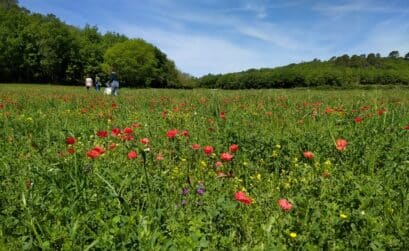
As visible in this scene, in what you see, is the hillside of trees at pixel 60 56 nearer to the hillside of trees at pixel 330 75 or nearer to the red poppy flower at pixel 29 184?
the hillside of trees at pixel 330 75

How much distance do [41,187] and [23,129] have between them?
4.41 metres

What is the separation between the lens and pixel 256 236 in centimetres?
341

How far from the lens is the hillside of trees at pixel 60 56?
7688 cm

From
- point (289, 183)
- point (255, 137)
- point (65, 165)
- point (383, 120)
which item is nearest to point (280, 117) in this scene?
point (383, 120)

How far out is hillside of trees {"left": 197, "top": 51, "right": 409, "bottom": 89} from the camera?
115 meters

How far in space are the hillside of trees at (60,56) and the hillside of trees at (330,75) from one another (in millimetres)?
35237

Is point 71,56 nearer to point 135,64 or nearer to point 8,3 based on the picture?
point 135,64

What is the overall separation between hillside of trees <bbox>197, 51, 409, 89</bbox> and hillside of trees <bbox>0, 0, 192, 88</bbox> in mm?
35237

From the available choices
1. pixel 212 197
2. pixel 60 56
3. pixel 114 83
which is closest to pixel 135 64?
pixel 60 56

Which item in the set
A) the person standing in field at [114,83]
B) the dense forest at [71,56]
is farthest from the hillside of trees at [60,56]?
the person standing in field at [114,83]

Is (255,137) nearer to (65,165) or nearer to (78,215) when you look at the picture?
(65,165)

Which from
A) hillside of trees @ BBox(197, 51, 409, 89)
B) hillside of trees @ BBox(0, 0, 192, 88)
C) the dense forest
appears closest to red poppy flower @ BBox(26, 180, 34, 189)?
the dense forest

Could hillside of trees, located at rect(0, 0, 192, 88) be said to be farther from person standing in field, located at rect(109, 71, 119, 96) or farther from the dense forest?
person standing in field, located at rect(109, 71, 119, 96)

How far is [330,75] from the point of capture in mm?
122500
